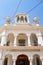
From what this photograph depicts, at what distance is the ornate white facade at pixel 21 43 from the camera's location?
2245 centimetres

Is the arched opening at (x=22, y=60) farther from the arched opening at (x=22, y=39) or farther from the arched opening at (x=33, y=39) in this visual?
the arched opening at (x=33, y=39)

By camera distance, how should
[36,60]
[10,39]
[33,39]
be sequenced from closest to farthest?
[36,60] < [10,39] < [33,39]

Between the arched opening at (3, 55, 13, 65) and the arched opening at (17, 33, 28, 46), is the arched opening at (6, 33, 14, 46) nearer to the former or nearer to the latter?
the arched opening at (17, 33, 28, 46)

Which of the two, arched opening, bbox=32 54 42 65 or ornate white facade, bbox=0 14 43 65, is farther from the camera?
arched opening, bbox=32 54 42 65

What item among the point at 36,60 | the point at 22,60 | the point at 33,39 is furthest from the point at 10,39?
the point at 36,60

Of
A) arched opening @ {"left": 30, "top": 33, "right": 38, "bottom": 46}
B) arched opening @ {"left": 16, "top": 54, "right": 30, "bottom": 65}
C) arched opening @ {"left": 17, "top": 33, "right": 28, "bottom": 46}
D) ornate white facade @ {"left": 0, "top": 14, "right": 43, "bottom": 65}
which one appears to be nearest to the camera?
ornate white facade @ {"left": 0, "top": 14, "right": 43, "bottom": 65}

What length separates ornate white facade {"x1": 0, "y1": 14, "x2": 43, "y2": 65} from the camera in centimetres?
2245

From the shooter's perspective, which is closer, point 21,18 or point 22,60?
point 22,60

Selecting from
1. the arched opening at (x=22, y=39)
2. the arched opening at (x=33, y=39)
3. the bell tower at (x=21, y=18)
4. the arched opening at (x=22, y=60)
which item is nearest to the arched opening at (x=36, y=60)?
the arched opening at (x=22, y=60)

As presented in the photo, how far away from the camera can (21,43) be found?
2608 cm

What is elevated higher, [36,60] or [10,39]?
[10,39]

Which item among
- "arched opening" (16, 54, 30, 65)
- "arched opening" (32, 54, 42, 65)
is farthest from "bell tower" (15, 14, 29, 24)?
"arched opening" (32, 54, 42, 65)

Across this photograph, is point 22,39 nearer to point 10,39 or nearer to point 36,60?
point 10,39

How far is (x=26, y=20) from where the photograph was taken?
29.5 metres
